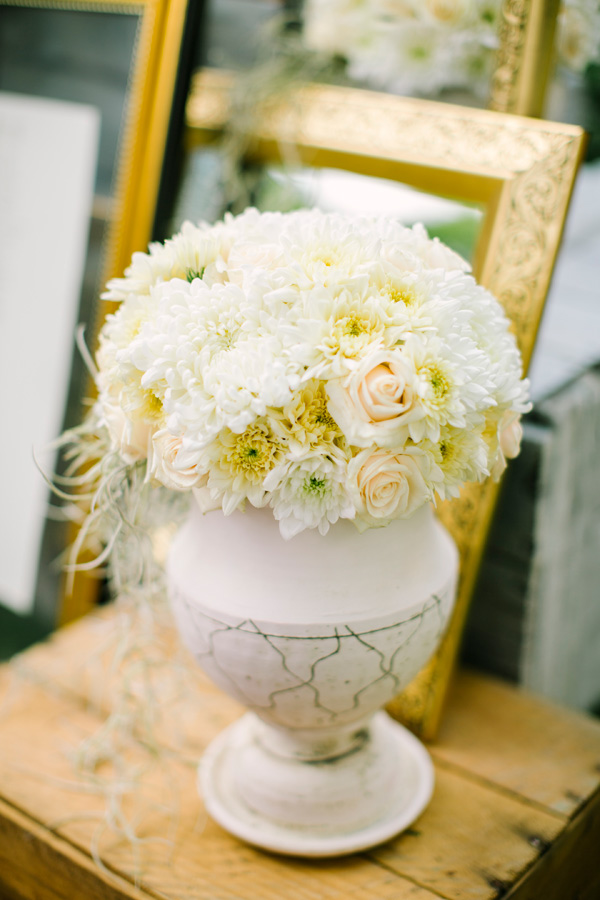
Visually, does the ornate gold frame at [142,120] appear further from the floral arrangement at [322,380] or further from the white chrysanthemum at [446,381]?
the white chrysanthemum at [446,381]

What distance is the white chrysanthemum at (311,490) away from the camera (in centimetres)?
59

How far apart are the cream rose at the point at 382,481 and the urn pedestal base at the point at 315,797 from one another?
359 mm

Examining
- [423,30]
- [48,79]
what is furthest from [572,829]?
[48,79]

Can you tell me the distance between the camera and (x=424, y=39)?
1.14m

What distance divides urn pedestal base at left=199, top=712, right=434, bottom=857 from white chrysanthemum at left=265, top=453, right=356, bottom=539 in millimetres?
355

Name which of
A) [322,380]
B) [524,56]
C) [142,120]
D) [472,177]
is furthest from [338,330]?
[142,120]

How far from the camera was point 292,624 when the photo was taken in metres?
0.66

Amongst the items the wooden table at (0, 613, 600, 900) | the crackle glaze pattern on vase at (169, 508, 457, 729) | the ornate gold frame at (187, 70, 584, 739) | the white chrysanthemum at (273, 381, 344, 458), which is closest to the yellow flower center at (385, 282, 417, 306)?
the white chrysanthemum at (273, 381, 344, 458)

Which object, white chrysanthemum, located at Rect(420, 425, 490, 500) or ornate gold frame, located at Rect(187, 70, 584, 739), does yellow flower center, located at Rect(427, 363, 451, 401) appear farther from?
ornate gold frame, located at Rect(187, 70, 584, 739)

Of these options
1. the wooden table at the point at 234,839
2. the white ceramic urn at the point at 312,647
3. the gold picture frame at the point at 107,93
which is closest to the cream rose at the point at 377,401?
the white ceramic urn at the point at 312,647

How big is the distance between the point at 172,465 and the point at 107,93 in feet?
2.78

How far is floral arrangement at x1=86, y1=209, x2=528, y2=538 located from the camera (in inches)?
22.5

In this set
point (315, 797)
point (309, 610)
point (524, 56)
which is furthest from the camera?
point (524, 56)

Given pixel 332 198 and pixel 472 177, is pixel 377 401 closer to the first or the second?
pixel 472 177
